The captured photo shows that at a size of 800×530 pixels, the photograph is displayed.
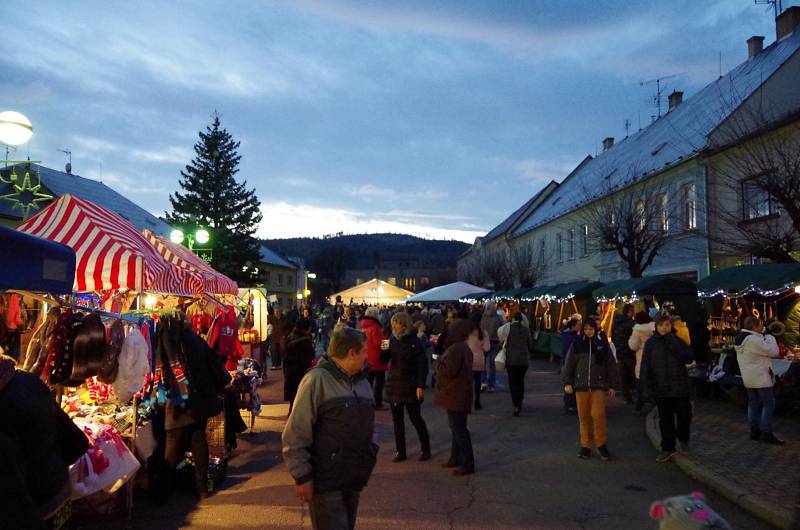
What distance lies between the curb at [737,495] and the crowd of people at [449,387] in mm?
483

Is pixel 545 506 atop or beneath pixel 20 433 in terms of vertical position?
beneath

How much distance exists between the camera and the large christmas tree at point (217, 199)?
31188 mm

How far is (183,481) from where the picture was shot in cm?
643

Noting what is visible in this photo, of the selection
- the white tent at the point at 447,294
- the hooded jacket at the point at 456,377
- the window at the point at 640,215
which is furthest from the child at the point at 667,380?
the white tent at the point at 447,294

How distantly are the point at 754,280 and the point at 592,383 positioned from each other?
21.6 ft

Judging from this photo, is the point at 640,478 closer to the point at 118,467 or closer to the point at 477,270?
the point at 118,467

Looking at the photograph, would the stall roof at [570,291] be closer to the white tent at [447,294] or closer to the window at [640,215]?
the white tent at [447,294]

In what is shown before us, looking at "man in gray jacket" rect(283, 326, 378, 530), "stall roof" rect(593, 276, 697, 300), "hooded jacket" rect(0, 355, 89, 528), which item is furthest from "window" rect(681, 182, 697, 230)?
"hooded jacket" rect(0, 355, 89, 528)

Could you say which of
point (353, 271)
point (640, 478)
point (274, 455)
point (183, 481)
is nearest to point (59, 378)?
point (183, 481)

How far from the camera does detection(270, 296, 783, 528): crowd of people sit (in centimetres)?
355

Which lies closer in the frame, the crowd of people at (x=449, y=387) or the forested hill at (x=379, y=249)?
the crowd of people at (x=449, y=387)

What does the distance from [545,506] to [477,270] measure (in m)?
46.3

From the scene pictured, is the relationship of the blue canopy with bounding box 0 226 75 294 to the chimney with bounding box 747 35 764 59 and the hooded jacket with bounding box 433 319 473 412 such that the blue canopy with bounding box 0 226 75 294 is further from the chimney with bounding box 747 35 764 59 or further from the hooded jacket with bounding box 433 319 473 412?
the chimney with bounding box 747 35 764 59

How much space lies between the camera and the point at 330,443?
11.6ft
